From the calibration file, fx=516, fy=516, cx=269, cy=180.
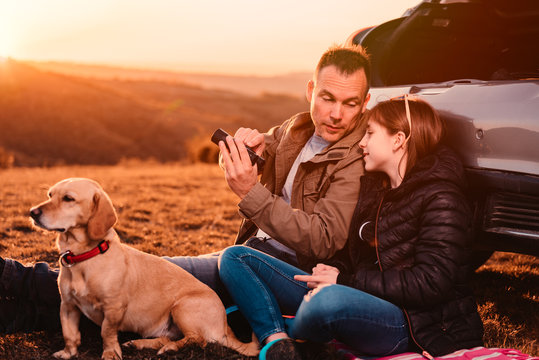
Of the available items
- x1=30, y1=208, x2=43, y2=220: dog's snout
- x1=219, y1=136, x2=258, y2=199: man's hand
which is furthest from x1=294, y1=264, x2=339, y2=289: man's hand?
x1=30, y1=208, x2=43, y2=220: dog's snout

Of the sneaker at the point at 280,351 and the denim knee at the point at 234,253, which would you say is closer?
the sneaker at the point at 280,351

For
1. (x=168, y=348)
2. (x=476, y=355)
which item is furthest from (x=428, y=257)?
(x=168, y=348)

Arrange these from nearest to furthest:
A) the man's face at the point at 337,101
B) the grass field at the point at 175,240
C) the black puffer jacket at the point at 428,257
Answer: the black puffer jacket at the point at 428,257 → the grass field at the point at 175,240 → the man's face at the point at 337,101

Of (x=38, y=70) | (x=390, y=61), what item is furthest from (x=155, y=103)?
(x=390, y=61)

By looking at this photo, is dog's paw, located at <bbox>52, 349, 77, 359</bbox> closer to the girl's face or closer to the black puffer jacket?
the black puffer jacket

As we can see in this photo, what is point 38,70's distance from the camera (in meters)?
32.6

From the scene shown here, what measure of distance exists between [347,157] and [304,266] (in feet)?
2.18

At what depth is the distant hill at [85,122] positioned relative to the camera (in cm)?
2495

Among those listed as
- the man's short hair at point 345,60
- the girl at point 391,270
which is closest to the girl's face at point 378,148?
the girl at point 391,270

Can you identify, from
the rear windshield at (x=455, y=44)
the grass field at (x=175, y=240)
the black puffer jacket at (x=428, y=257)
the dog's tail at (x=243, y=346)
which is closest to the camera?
the black puffer jacket at (x=428, y=257)

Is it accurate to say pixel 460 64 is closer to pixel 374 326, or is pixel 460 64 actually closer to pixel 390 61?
pixel 390 61

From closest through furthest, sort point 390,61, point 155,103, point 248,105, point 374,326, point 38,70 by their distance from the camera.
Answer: point 374,326, point 390,61, point 38,70, point 155,103, point 248,105

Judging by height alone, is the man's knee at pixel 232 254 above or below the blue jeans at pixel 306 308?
above

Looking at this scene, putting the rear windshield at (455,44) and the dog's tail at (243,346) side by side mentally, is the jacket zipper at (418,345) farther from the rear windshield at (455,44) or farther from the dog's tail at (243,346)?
the rear windshield at (455,44)
